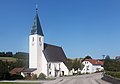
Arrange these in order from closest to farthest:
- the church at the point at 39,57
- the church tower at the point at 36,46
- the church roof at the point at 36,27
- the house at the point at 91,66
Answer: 1. the church at the point at 39,57
2. the church tower at the point at 36,46
3. the church roof at the point at 36,27
4. the house at the point at 91,66

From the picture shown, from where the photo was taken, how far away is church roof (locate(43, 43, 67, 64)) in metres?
78.4

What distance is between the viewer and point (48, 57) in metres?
77.5

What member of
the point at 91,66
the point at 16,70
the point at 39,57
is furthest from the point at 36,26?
the point at 91,66

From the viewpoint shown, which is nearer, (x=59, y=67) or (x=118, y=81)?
(x=118, y=81)

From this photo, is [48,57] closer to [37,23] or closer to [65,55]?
[37,23]

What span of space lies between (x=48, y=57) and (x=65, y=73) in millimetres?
8912

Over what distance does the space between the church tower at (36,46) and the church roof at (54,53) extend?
293 centimetres

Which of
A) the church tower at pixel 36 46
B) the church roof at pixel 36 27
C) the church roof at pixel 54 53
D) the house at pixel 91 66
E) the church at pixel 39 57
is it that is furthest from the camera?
the house at pixel 91 66

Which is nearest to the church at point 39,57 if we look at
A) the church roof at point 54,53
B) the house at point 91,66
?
the church roof at point 54,53

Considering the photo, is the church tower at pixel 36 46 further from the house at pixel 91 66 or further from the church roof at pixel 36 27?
the house at pixel 91 66

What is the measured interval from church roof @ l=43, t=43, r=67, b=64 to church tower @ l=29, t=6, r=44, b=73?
293 cm

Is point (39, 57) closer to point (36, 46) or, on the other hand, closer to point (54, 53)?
point (36, 46)

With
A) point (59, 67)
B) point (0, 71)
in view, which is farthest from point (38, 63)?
point (0, 71)

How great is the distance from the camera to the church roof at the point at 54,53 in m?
78.4
